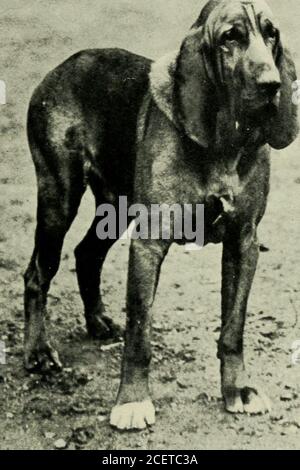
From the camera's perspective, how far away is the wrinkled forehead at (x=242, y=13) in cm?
377

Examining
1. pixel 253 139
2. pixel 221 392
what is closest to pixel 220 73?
pixel 253 139

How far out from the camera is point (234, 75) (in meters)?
3.77

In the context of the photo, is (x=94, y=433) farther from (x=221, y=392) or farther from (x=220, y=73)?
(x=220, y=73)

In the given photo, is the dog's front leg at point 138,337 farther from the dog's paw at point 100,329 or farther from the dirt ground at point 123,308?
the dog's paw at point 100,329

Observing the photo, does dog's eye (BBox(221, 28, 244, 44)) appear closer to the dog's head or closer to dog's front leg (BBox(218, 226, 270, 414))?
the dog's head

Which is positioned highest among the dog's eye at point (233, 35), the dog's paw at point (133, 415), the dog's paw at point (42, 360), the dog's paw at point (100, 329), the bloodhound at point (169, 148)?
the dog's eye at point (233, 35)

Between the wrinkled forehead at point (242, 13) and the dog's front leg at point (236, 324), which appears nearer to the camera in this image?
the wrinkled forehead at point (242, 13)

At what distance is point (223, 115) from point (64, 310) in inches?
86.4

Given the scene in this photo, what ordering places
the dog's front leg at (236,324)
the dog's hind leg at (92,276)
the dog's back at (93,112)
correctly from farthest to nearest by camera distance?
the dog's hind leg at (92,276) < the dog's back at (93,112) < the dog's front leg at (236,324)

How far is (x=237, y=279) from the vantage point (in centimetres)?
439

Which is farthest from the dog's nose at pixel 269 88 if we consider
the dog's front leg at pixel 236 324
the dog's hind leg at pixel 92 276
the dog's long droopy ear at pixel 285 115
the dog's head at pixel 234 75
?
the dog's hind leg at pixel 92 276

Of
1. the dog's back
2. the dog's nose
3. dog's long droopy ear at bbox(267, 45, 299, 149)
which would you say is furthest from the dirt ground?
the dog's nose

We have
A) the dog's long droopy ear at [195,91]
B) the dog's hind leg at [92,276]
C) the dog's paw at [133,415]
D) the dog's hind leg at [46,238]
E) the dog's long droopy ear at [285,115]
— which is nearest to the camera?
the dog's long droopy ear at [195,91]

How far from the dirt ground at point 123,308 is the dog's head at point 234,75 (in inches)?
55.1
